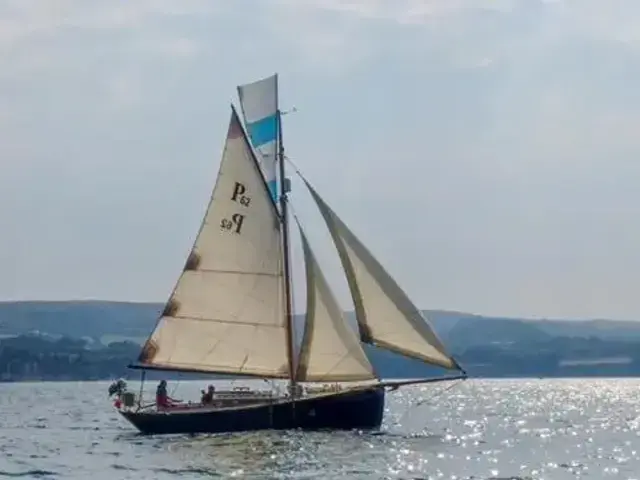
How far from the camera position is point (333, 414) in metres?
65.9

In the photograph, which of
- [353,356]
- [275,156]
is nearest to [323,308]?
[353,356]

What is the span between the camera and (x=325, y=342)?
65062 mm

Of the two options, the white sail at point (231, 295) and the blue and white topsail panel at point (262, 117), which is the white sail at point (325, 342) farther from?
the blue and white topsail panel at point (262, 117)

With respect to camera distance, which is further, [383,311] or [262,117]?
[262,117]

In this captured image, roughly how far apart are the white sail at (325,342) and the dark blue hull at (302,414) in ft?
3.92

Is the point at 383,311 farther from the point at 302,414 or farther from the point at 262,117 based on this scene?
the point at 262,117

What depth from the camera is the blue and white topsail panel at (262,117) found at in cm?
7025

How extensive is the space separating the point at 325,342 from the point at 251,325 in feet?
13.4

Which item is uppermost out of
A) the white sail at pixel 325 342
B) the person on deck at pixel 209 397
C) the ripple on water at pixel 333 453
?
the white sail at pixel 325 342

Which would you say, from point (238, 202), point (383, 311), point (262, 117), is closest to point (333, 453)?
point (383, 311)

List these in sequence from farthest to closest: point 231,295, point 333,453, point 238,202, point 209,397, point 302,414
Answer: point 209,397 → point 238,202 → point 231,295 → point 302,414 → point 333,453

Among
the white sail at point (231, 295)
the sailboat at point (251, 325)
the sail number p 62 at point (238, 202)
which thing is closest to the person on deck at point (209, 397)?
the sailboat at point (251, 325)

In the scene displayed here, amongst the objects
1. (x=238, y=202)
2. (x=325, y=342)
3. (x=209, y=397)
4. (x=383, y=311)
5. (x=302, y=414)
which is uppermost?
(x=238, y=202)

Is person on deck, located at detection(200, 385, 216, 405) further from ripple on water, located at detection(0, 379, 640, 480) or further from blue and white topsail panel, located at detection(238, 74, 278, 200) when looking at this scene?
blue and white topsail panel, located at detection(238, 74, 278, 200)
